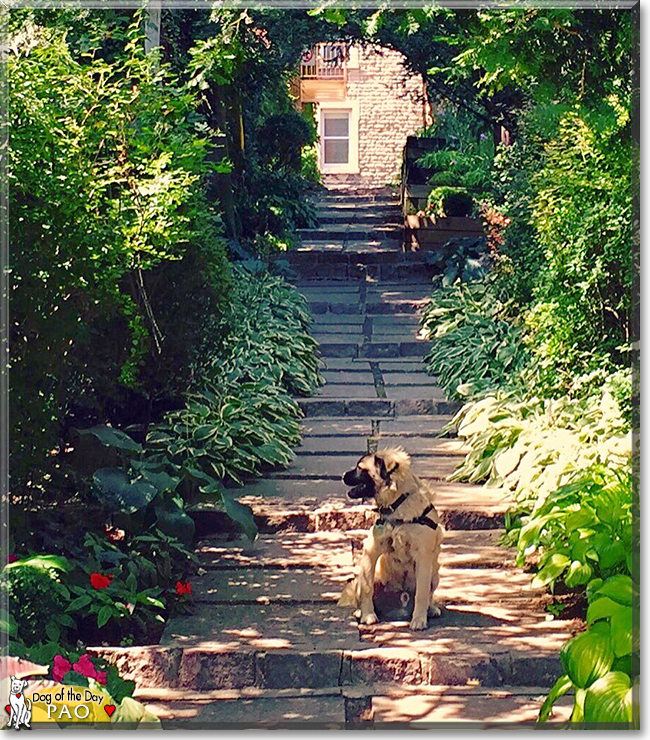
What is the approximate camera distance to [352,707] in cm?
452

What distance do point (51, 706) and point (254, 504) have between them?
3.12 m

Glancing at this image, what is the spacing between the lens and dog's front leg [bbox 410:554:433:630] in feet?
16.6

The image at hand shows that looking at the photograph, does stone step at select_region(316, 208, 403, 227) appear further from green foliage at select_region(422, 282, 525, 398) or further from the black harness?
the black harness

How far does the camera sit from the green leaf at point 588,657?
12.4ft

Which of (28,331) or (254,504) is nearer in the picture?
(28,331)

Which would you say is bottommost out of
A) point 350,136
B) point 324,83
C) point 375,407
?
point 375,407

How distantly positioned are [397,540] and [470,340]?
544 cm

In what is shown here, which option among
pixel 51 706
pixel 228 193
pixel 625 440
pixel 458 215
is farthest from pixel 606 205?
pixel 458 215

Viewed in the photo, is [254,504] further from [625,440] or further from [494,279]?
[494,279]

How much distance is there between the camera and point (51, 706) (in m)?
3.81

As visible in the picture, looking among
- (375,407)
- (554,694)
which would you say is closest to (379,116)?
(375,407)

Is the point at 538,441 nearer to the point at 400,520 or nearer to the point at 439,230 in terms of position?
the point at 400,520

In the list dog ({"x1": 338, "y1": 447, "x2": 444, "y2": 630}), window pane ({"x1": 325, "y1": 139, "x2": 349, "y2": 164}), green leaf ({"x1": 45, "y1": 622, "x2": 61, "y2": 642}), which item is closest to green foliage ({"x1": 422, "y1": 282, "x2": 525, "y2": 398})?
dog ({"x1": 338, "y1": 447, "x2": 444, "y2": 630})

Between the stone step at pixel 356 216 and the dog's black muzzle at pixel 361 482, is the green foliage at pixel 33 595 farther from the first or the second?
the stone step at pixel 356 216
